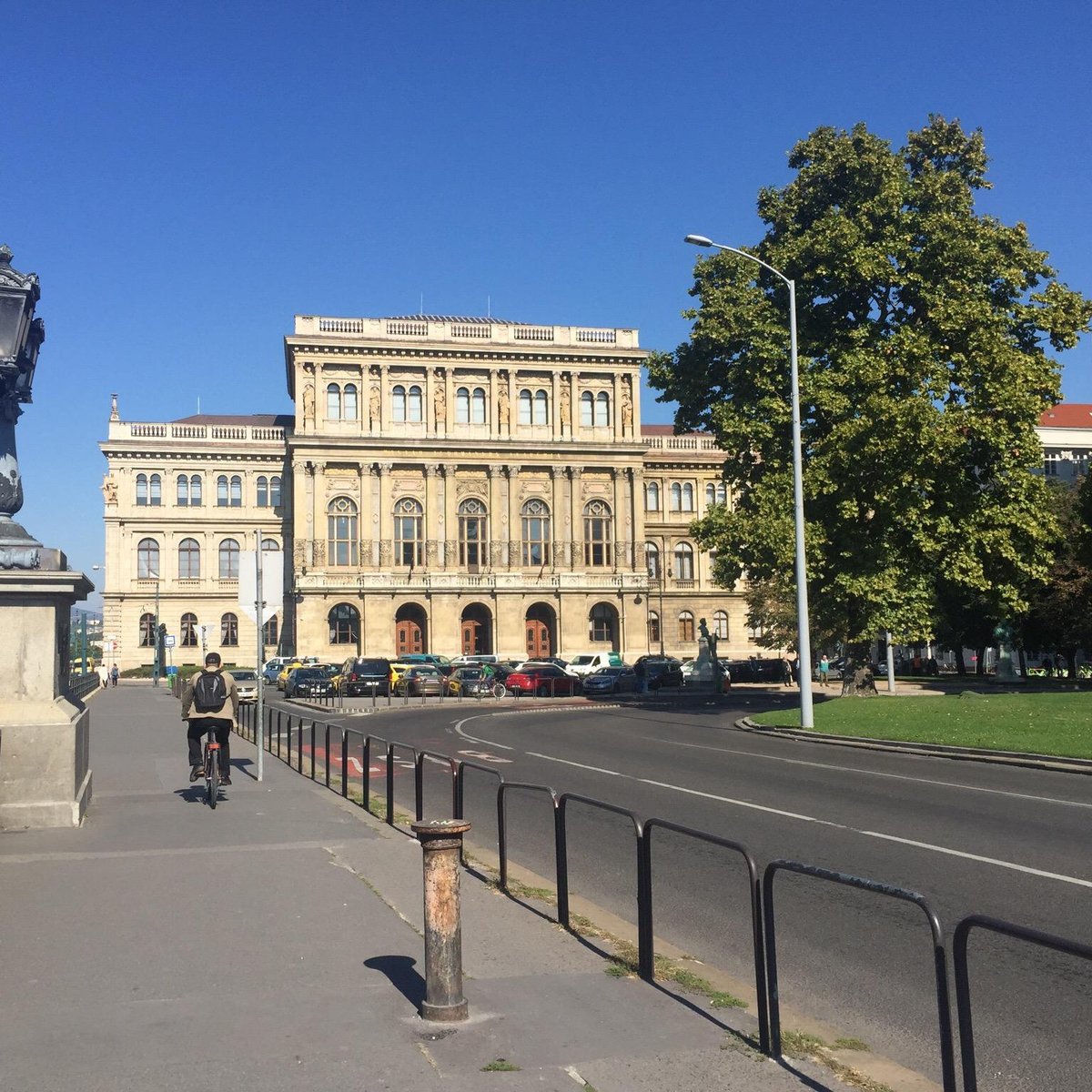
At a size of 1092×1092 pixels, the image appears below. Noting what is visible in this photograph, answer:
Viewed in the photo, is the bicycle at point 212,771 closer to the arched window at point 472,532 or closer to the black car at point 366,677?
the black car at point 366,677

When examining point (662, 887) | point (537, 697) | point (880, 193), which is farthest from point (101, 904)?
point (537, 697)

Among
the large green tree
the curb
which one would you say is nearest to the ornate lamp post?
the curb

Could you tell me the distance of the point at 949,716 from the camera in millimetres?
27062

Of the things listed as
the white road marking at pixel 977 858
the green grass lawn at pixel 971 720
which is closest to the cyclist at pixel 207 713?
the white road marking at pixel 977 858

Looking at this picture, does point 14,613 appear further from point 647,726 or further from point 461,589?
point 461,589

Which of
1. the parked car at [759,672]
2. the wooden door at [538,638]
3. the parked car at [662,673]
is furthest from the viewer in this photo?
the wooden door at [538,638]

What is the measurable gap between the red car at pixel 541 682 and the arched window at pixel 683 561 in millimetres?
36932

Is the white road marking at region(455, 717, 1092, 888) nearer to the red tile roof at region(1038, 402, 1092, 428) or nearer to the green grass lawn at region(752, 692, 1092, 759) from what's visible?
the green grass lawn at region(752, 692, 1092, 759)

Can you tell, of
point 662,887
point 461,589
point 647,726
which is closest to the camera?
point 662,887

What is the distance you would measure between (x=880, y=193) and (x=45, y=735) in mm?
29665

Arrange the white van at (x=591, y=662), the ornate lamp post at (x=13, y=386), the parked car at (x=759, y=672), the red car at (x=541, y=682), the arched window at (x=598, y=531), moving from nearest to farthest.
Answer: the ornate lamp post at (x=13, y=386) < the red car at (x=541, y=682) < the white van at (x=591, y=662) < the parked car at (x=759, y=672) < the arched window at (x=598, y=531)

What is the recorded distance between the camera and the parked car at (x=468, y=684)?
51.3m

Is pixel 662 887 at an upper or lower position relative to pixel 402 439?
lower

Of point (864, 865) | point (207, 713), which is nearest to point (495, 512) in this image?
point (207, 713)
